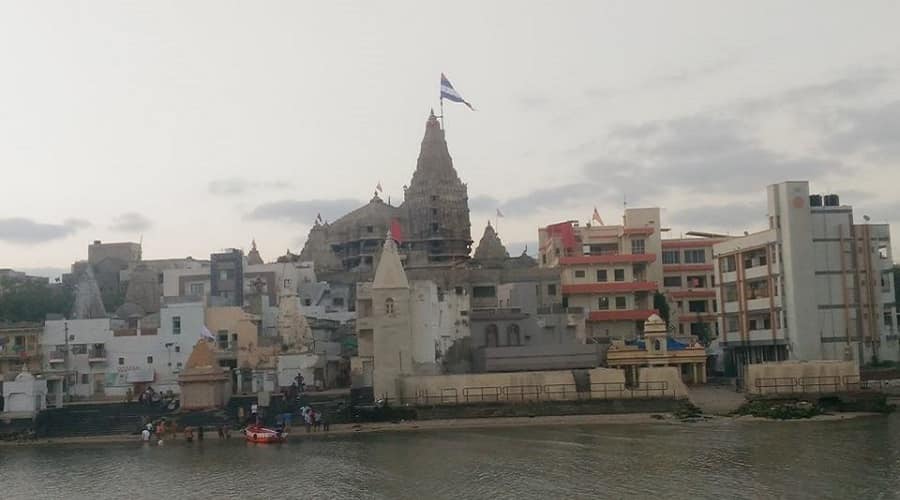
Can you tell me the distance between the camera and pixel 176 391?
2387 inches

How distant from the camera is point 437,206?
298 feet

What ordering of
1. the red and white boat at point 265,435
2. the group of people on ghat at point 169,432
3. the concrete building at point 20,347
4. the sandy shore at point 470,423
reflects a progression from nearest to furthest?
the red and white boat at point 265,435 → the sandy shore at point 470,423 → the group of people on ghat at point 169,432 → the concrete building at point 20,347

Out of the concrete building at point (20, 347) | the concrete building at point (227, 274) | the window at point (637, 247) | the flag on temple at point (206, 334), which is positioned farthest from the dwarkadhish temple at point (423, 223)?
the concrete building at point (20, 347)

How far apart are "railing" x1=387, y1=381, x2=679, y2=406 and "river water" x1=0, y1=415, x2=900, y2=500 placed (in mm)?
4454

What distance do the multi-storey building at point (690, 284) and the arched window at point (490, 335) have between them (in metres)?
20.1

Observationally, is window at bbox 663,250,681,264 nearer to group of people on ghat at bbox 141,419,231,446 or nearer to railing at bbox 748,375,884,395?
railing at bbox 748,375,884,395

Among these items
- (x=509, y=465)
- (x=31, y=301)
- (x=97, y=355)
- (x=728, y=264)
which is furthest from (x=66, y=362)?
(x=728, y=264)

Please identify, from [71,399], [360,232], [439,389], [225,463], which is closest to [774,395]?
[439,389]

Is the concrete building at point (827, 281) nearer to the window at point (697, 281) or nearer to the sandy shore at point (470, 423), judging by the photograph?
the sandy shore at point (470, 423)

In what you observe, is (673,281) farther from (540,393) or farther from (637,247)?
(540,393)

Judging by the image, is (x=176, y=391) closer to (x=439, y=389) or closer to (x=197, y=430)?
(x=197, y=430)

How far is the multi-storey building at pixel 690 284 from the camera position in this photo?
79.7 meters

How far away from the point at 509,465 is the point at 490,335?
92.3 feet

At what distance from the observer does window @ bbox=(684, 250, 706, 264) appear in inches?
3216
